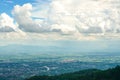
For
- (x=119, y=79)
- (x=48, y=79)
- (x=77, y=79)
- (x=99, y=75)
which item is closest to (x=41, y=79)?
(x=48, y=79)

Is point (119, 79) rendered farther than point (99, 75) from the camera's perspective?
No

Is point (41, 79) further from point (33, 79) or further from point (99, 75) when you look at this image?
point (99, 75)

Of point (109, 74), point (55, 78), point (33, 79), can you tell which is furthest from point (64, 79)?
point (109, 74)

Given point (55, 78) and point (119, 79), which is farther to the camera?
point (55, 78)

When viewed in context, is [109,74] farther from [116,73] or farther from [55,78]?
[55,78]

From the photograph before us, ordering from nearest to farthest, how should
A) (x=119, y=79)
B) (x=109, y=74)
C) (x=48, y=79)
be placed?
(x=119, y=79), (x=109, y=74), (x=48, y=79)

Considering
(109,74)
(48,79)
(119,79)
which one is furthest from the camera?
(48,79)

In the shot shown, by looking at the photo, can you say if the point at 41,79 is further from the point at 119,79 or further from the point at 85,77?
the point at 119,79
